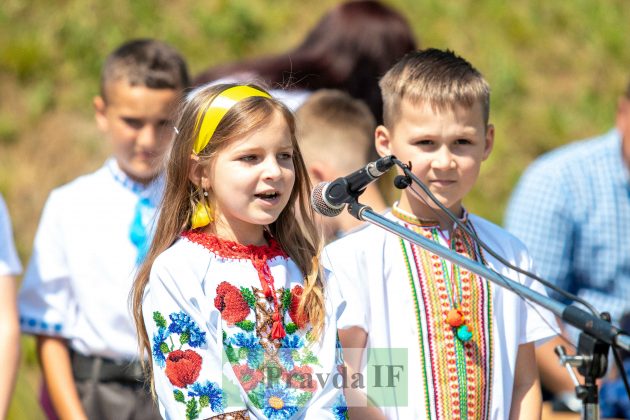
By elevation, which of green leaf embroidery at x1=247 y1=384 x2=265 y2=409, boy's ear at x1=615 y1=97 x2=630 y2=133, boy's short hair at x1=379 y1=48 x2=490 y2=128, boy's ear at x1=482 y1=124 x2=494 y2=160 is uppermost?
boy's ear at x1=615 y1=97 x2=630 y2=133

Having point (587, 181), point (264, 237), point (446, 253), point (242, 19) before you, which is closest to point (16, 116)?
point (242, 19)

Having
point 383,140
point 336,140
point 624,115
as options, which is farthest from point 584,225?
point 383,140

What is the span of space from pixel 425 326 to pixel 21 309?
1656 mm

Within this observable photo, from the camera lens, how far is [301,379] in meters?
2.58

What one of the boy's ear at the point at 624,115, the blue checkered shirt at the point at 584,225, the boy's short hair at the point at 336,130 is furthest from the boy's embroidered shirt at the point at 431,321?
the boy's ear at the point at 624,115

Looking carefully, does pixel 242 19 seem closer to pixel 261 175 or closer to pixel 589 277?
pixel 589 277

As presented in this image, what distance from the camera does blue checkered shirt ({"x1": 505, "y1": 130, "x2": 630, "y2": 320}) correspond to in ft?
15.4

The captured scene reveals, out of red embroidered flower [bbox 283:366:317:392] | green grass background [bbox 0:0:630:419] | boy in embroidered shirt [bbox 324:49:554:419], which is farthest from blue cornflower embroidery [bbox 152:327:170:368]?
green grass background [bbox 0:0:630:419]

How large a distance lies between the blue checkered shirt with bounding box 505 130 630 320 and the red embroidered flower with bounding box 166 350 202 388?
2.57 meters

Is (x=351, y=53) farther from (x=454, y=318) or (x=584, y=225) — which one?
(x=454, y=318)

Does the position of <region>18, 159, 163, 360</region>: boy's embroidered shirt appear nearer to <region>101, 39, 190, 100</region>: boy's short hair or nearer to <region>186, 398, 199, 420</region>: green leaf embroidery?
<region>101, 39, 190, 100</region>: boy's short hair

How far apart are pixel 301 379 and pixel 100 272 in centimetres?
132

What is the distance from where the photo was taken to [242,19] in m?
7.06

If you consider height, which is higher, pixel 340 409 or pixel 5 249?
pixel 5 249
